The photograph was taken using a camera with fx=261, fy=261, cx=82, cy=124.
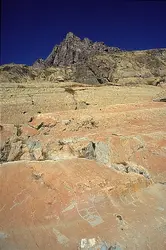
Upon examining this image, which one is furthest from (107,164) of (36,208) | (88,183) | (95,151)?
(36,208)

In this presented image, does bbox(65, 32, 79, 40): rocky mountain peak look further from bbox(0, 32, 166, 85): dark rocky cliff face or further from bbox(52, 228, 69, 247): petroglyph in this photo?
bbox(52, 228, 69, 247): petroglyph

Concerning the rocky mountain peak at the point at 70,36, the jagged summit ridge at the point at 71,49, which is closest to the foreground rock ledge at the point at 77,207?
the jagged summit ridge at the point at 71,49

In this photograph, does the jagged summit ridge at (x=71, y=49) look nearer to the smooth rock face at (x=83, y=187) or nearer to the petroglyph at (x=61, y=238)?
the smooth rock face at (x=83, y=187)

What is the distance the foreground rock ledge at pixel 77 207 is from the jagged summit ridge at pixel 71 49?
45.7m

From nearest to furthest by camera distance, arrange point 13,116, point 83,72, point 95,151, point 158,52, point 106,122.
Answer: point 95,151
point 106,122
point 13,116
point 83,72
point 158,52

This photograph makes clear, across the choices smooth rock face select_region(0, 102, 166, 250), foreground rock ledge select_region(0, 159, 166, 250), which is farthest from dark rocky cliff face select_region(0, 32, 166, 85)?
foreground rock ledge select_region(0, 159, 166, 250)

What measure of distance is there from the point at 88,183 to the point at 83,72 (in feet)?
77.1

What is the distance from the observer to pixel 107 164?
39.0 ft

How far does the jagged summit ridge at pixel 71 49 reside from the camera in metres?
56.1

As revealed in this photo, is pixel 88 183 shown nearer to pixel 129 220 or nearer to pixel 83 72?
pixel 129 220

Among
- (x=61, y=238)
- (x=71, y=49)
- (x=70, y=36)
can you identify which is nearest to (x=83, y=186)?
(x=61, y=238)

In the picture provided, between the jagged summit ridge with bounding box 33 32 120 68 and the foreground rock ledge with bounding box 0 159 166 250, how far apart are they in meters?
45.7

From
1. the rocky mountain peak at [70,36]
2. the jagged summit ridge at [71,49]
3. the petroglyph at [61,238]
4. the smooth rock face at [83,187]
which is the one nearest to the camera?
the petroglyph at [61,238]

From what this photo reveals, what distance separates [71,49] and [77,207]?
51.6m
